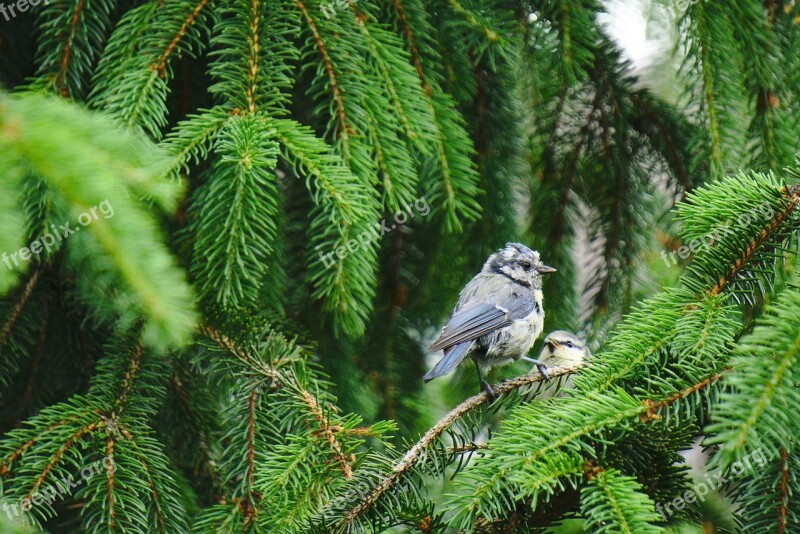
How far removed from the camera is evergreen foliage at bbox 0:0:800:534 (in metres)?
1.55

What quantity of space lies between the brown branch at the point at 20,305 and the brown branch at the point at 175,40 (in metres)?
0.84

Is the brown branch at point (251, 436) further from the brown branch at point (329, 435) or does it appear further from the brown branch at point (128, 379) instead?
the brown branch at point (128, 379)

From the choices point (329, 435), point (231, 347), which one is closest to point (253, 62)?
point (231, 347)

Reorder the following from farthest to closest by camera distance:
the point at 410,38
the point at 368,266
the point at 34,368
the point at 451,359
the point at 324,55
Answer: the point at 451,359, the point at 34,368, the point at 410,38, the point at 324,55, the point at 368,266

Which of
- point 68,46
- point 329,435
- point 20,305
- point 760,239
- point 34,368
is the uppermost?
point 68,46

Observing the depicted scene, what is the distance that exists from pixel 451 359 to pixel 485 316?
1.08 ft

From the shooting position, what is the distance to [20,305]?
249 centimetres

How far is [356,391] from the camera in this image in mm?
2775

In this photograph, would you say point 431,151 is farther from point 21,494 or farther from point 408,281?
point 21,494

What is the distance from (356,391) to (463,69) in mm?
1197

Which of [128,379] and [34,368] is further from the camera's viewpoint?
[34,368]

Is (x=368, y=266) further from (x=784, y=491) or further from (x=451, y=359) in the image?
(x=784, y=491)

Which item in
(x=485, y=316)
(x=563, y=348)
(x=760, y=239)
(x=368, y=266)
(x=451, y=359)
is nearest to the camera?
→ (x=760, y=239)

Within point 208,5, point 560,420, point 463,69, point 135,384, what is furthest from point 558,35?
point 135,384
